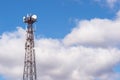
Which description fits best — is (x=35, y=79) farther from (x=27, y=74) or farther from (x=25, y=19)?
(x=25, y=19)

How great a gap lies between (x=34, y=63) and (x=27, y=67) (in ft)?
6.50

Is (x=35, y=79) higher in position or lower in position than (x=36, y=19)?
lower

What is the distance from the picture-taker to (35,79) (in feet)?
648

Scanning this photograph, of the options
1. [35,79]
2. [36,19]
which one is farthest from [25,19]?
[35,79]

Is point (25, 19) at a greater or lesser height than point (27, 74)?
greater

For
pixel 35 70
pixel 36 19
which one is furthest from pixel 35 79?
pixel 36 19

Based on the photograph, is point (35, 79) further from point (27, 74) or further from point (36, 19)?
point (36, 19)

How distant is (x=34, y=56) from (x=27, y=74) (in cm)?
489

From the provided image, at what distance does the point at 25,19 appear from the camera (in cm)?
19988

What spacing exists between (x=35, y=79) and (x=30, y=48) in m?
7.96

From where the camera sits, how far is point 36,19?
655 feet

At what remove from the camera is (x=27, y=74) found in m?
198

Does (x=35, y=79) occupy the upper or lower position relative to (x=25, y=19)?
lower

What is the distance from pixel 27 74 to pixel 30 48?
21.6ft
